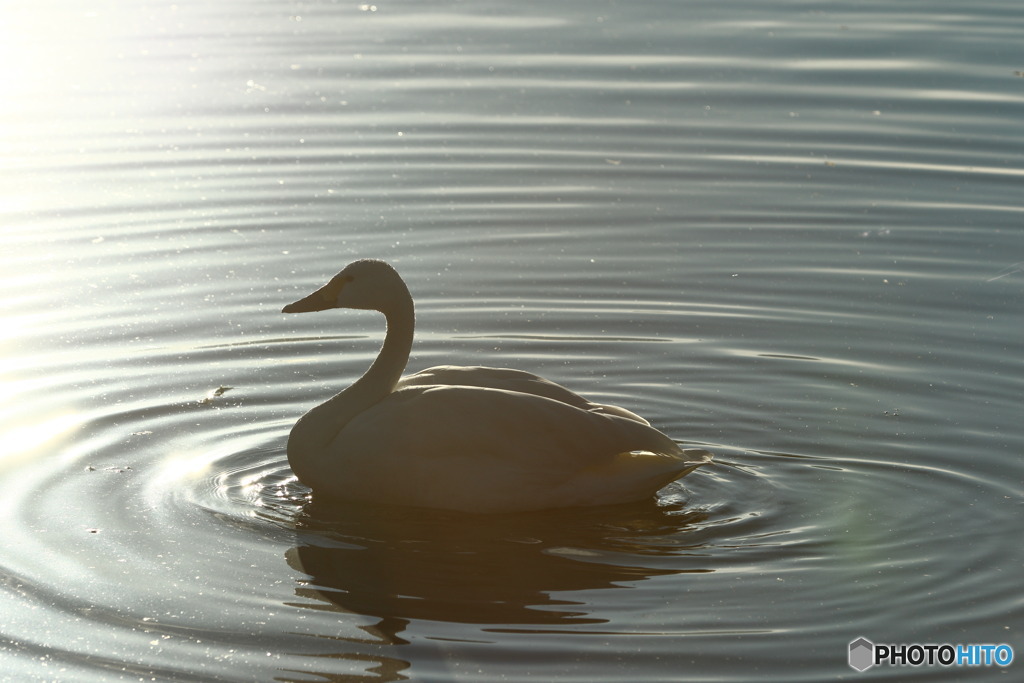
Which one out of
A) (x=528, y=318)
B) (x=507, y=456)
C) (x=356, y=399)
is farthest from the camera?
(x=528, y=318)

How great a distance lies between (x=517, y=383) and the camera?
840 cm

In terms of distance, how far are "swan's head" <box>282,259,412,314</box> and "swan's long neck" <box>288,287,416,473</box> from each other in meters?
0.02

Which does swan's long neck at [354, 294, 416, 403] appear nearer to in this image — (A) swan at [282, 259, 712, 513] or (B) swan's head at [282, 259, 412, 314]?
(B) swan's head at [282, 259, 412, 314]


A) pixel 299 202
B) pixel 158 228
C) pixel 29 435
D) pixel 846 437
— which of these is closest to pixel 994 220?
pixel 846 437

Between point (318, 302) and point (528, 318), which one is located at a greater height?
point (318, 302)

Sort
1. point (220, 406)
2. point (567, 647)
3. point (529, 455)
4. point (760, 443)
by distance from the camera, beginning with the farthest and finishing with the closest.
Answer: point (220, 406)
point (760, 443)
point (529, 455)
point (567, 647)

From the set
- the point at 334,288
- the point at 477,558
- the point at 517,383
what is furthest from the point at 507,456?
the point at 334,288

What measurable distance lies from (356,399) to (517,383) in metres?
0.90

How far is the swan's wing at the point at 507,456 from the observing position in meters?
8.04

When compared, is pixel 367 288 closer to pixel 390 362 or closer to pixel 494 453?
pixel 390 362

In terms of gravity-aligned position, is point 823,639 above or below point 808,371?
below

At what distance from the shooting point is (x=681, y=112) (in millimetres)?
15867

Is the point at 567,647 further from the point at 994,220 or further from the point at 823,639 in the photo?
the point at 994,220

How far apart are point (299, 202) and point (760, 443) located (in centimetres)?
606
